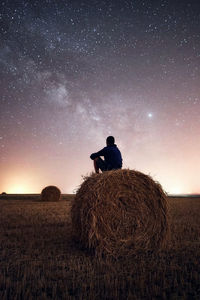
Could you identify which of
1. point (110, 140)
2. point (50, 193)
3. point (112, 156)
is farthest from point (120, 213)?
point (50, 193)

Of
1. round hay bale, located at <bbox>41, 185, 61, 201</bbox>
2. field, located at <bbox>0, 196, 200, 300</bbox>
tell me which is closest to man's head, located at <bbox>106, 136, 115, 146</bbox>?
field, located at <bbox>0, 196, 200, 300</bbox>

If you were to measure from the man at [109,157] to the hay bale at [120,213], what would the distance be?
86 centimetres

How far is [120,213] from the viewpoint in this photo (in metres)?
5.23

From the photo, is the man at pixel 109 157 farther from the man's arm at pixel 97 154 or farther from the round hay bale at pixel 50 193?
the round hay bale at pixel 50 193

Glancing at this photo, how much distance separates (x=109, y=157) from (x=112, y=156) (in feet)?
0.28

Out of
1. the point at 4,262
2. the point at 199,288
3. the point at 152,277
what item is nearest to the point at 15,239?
the point at 4,262

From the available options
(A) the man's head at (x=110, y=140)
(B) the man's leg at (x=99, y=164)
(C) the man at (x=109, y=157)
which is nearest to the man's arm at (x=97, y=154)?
(C) the man at (x=109, y=157)

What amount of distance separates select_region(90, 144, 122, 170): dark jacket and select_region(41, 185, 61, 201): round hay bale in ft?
47.0

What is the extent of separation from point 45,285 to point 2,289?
500mm

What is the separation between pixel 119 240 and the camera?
4.96 metres

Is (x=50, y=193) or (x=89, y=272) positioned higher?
(x=50, y=193)

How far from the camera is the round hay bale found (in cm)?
1995

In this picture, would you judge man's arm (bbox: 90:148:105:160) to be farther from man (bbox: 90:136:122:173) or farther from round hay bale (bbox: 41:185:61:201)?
round hay bale (bbox: 41:185:61:201)

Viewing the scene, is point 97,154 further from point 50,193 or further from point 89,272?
point 50,193
